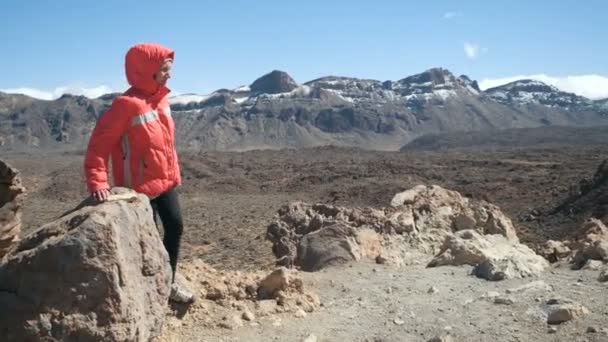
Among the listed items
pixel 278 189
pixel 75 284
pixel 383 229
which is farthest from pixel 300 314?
pixel 278 189

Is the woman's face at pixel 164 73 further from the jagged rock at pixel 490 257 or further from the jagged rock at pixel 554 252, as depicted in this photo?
the jagged rock at pixel 554 252

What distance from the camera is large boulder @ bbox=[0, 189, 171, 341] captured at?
3.24 metres

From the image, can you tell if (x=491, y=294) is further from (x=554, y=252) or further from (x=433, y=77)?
(x=433, y=77)

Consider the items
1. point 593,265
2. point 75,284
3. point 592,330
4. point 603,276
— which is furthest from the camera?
point 593,265

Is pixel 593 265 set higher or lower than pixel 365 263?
higher

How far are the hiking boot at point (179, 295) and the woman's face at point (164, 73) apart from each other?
158 cm

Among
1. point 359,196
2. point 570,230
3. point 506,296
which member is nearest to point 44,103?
point 359,196

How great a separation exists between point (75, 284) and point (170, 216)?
42.1 inches

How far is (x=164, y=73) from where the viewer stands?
4125 mm

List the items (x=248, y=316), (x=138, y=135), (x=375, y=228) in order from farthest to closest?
(x=375, y=228)
(x=248, y=316)
(x=138, y=135)

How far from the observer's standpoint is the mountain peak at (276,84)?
132 metres

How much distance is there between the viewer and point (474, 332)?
4.51 metres

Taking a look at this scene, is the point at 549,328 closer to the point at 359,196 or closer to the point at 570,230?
the point at 570,230

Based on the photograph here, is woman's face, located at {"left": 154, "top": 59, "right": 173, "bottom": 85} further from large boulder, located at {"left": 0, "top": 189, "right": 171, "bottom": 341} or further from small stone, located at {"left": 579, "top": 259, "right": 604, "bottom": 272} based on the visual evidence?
small stone, located at {"left": 579, "top": 259, "right": 604, "bottom": 272}
